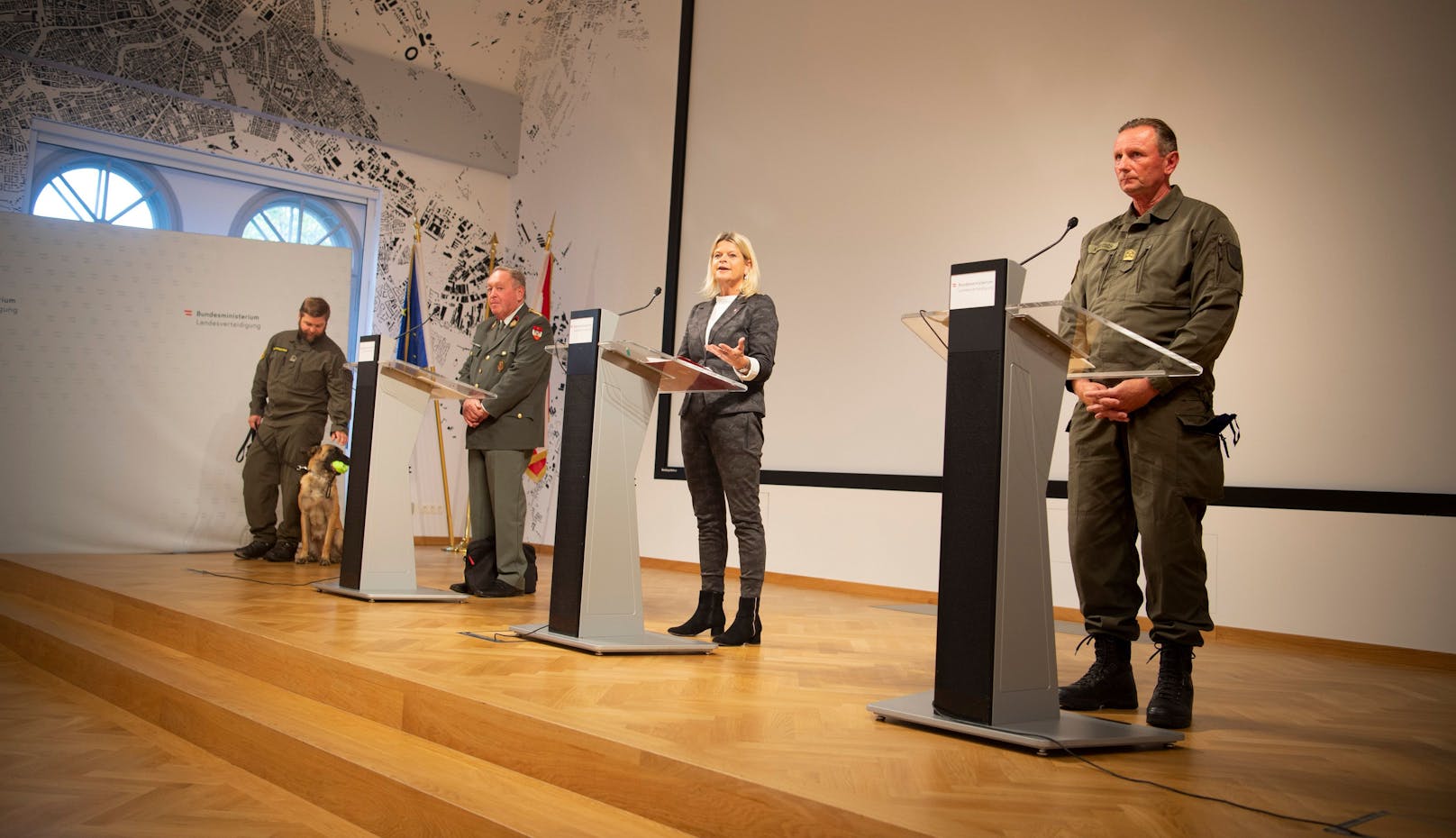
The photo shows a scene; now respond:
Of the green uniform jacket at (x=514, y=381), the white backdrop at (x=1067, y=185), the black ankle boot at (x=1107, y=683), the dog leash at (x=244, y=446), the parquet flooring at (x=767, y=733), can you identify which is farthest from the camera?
the dog leash at (x=244, y=446)

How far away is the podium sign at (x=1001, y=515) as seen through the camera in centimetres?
214

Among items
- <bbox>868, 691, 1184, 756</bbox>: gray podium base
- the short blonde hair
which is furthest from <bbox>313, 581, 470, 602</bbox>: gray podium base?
<bbox>868, 691, 1184, 756</bbox>: gray podium base

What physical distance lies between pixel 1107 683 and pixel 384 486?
118 inches

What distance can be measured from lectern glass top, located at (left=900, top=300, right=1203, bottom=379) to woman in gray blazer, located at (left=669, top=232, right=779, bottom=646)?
0.98 m

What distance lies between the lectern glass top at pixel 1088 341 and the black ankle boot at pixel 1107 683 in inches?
27.3

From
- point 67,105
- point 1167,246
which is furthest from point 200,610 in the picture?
point 67,105

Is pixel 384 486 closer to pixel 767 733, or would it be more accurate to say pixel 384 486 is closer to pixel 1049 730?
pixel 767 733

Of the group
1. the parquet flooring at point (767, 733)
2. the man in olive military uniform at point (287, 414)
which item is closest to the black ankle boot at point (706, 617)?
the parquet flooring at point (767, 733)

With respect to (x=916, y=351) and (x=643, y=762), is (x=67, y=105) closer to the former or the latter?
(x=916, y=351)

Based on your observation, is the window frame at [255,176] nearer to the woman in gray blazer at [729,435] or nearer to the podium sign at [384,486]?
the podium sign at [384,486]

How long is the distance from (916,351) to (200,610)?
3884 mm

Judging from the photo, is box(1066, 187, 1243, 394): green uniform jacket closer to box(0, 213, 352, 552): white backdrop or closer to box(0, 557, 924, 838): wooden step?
box(0, 557, 924, 838): wooden step

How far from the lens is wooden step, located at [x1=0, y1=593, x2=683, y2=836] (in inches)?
77.1

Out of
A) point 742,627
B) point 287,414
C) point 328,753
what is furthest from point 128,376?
point 328,753
